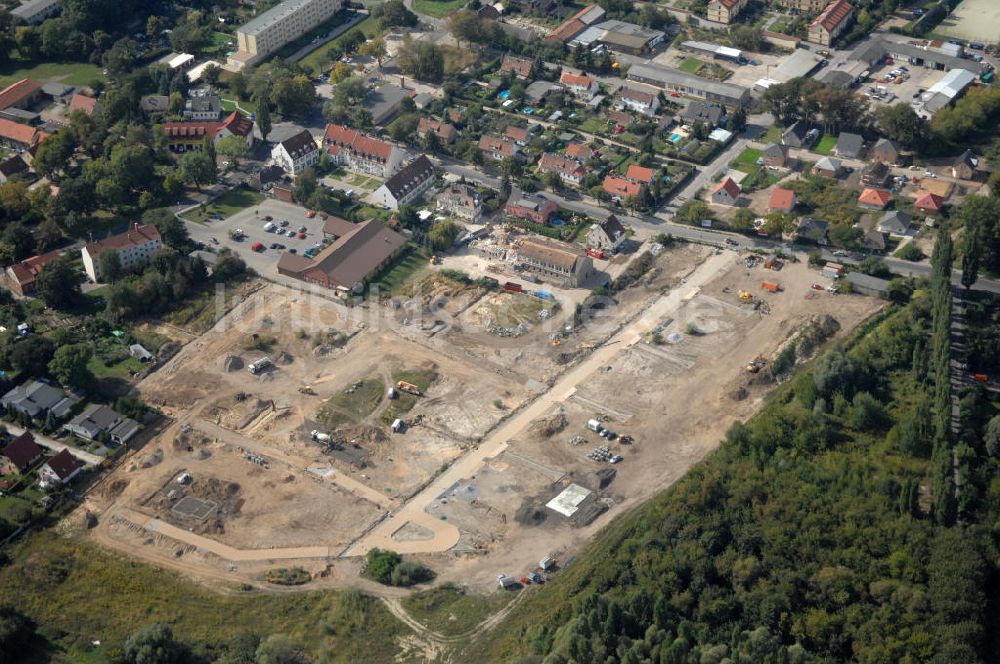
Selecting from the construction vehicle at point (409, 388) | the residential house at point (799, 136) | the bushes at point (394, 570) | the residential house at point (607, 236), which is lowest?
the construction vehicle at point (409, 388)

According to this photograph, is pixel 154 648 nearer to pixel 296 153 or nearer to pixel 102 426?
pixel 102 426

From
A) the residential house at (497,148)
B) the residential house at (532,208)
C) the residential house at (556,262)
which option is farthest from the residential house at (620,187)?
the residential house at (497,148)

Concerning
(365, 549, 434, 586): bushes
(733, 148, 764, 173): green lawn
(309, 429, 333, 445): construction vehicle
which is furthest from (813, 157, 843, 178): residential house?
(365, 549, 434, 586): bushes

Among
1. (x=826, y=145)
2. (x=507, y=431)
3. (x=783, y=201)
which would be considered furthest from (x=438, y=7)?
(x=507, y=431)

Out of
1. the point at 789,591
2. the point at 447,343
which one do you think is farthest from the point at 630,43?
the point at 789,591

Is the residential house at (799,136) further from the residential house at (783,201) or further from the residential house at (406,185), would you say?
the residential house at (406,185)

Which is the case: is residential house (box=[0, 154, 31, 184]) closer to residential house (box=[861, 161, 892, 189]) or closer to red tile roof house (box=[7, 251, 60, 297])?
red tile roof house (box=[7, 251, 60, 297])
